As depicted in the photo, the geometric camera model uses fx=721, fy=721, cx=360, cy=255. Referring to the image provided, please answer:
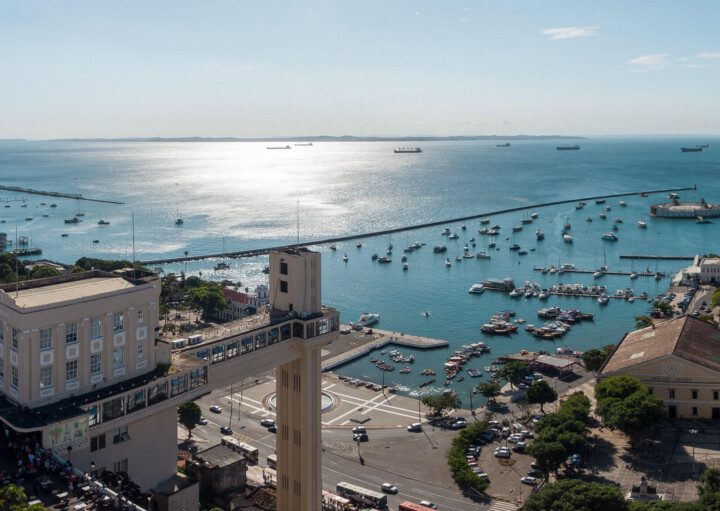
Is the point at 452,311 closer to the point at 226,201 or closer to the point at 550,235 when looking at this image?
the point at 550,235

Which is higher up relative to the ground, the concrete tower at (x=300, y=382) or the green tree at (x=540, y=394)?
the concrete tower at (x=300, y=382)

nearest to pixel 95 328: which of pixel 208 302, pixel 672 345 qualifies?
pixel 672 345

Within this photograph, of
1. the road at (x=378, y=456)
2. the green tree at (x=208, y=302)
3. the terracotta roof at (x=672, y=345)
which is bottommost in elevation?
the road at (x=378, y=456)

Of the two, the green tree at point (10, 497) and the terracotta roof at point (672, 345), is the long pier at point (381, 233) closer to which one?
the terracotta roof at point (672, 345)

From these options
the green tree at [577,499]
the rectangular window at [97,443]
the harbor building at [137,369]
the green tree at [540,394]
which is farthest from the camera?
the green tree at [540,394]

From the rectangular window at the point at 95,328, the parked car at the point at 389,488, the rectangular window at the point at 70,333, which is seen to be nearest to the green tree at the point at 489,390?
the parked car at the point at 389,488

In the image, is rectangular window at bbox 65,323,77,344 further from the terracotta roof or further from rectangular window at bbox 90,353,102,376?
the terracotta roof
